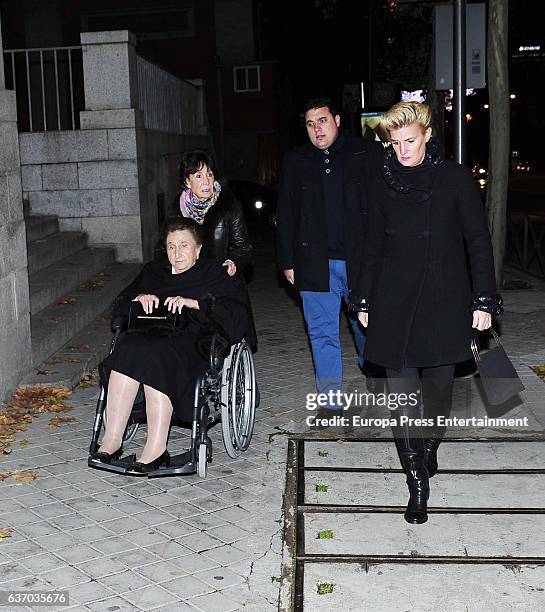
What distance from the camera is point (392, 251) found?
5.16 m

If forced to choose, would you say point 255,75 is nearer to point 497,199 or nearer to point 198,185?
point 497,199

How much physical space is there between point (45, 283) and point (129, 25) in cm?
2730

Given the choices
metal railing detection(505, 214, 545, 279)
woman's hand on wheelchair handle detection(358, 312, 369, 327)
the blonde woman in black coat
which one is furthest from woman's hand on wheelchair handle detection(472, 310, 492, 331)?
metal railing detection(505, 214, 545, 279)

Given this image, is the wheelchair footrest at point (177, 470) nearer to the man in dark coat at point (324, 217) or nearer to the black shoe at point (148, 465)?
the black shoe at point (148, 465)

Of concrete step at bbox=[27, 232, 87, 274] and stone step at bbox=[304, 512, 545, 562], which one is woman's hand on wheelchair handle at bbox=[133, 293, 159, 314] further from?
concrete step at bbox=[27, 232, 87, 274]

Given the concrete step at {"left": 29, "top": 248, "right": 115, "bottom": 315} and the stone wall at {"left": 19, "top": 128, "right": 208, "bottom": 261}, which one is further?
the stone wall at {"left": 19, "top": 128, "right": 208, "bottom": 261}

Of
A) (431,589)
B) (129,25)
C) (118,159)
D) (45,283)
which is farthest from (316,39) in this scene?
(431,589)

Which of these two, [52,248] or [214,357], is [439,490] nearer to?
[214,357]

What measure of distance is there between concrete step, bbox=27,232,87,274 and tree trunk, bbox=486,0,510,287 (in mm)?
5308

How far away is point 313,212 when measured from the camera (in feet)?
21.6

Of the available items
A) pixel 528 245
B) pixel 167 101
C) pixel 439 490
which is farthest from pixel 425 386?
pixel 167 101

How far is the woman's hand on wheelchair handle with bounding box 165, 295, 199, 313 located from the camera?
19.9 ft

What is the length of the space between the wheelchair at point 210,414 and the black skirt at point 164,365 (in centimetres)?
9

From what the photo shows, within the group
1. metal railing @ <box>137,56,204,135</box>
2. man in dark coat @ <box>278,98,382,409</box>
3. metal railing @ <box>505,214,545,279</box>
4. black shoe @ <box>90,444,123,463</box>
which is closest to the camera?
black shoe @ <box>90,444,123,463</box>
